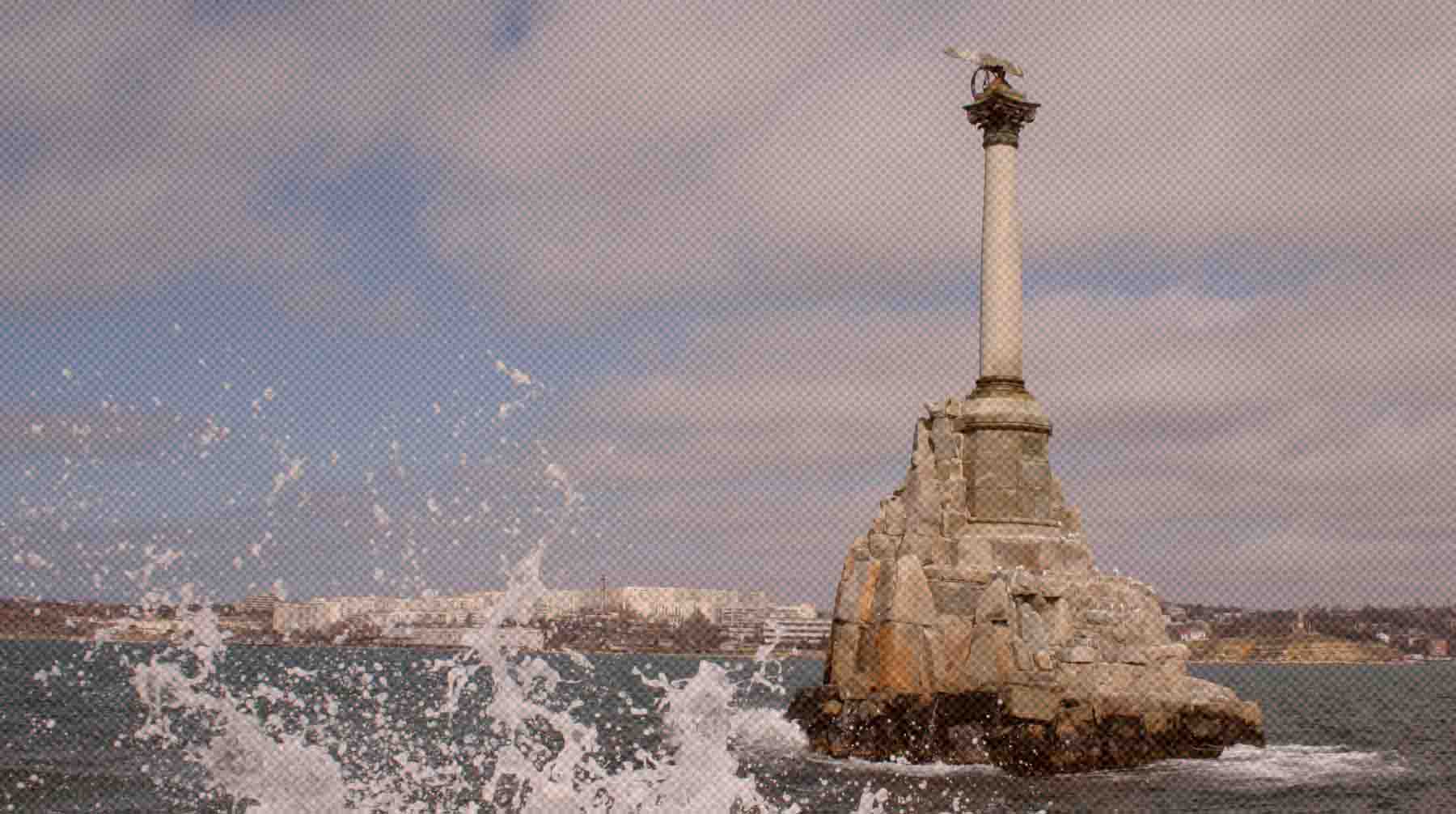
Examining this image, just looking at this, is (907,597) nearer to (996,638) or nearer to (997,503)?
(996,638)

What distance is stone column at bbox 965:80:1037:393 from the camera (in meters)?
30.7

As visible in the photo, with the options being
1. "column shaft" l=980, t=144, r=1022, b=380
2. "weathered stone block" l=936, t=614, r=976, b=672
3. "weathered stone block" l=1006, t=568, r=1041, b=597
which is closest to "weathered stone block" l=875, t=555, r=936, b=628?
"weathered stone block" l=936, t=614, r=976, b=672

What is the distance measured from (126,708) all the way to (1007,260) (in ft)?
105

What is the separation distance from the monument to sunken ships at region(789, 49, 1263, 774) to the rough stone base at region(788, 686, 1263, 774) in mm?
35

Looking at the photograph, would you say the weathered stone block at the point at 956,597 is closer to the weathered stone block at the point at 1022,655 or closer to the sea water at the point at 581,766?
the weathered stone block at the point at 1022,655

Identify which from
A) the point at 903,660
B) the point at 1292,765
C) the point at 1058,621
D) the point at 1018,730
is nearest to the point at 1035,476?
the point at 1058,621

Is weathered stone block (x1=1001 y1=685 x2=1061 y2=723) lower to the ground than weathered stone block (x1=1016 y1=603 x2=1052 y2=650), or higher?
lower

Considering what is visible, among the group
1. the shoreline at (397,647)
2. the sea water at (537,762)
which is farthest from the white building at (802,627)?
the sea water at (537,762)

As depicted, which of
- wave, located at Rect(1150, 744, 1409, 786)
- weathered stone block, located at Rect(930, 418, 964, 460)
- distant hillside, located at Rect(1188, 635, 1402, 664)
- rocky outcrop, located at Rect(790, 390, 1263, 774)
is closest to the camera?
wave, located at Rect(1150, 744, 1409, 786)

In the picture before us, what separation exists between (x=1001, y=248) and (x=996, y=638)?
859 cm

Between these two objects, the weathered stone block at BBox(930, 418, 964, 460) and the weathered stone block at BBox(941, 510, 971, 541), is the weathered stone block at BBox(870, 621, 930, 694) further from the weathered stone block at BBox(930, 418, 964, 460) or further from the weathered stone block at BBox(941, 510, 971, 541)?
the weathered stone block at BBox(930, 418, 964, 460)

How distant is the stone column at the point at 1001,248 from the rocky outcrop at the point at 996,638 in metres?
0.76

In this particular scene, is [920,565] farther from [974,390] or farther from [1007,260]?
[1007,260]

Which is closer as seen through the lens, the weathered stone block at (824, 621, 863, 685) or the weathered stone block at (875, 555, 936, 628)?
the weathered stone block at (875, 555, 936, 628)
